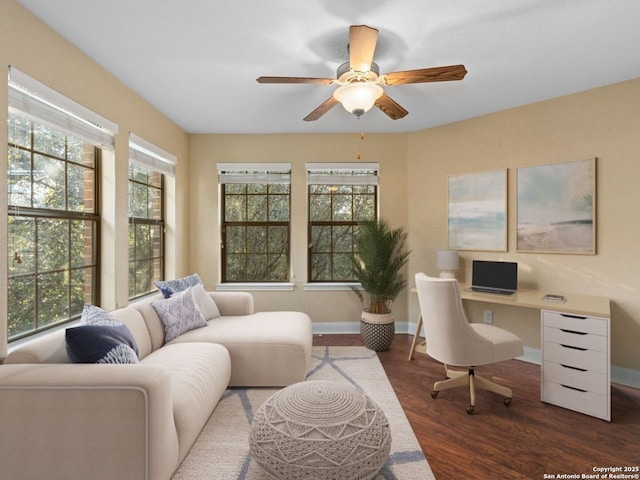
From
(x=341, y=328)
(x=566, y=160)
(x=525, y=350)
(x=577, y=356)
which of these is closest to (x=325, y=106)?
(x=566, y=160)

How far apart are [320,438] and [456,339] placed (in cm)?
130

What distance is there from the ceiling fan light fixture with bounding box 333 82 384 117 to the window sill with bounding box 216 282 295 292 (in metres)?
2.60

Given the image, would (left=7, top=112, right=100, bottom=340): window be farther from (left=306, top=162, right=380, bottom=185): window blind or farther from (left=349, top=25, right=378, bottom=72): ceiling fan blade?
(left=306, top=162, right=380, bottom=185): window blind

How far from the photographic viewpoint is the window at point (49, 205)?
2025 mm

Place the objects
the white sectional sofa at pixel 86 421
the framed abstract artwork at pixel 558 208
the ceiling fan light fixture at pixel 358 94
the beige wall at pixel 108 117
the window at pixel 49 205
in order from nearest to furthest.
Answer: the white sectional sofa at pixel 86 421, the beige wall at pixel 108 117, the window at pixel 49 205, the ceiling fan light fixture at pixel 358 94, the framed abstract artwork at pixel 558 208

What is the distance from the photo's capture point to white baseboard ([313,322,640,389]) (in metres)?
2.82

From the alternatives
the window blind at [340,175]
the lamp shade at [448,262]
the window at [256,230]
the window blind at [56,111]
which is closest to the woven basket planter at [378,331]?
the lamp shade at [448,262]

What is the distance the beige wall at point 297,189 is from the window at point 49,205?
1.60 metres

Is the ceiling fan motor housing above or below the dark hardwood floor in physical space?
above

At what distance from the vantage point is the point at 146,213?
3.56 meters

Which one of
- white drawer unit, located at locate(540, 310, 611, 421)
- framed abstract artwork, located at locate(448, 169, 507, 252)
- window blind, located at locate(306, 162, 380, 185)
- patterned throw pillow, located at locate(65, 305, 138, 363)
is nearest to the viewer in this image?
patterned throw pillow, located at locate(65, 305, 138, 363)

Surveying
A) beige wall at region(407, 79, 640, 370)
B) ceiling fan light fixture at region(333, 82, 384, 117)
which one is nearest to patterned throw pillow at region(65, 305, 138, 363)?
ceiling fan light fixture at region(333, 82, 384, 117)

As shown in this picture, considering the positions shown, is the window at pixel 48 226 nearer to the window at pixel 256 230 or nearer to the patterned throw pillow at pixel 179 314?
the patterned throw pillow at pixel 179 314

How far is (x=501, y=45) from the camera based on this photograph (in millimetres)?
2314
